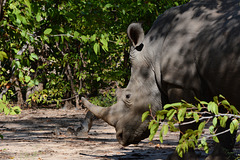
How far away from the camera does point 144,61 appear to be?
235 inches

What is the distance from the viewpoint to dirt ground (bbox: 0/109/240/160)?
6.97 metres

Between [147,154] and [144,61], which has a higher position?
[144,61]

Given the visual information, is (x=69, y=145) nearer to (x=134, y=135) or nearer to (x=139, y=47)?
(x=134, y=135)

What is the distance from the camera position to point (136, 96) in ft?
19.9

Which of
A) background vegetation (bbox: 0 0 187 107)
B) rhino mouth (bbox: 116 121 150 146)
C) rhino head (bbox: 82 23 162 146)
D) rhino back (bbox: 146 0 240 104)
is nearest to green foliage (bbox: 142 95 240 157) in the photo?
background vegetation (bbox: 0 0 187 107)

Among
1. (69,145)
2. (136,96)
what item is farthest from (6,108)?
(69,145)

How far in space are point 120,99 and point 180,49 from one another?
1353 mm

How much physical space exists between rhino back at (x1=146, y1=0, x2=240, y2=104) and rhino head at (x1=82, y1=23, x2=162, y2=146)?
27 cm

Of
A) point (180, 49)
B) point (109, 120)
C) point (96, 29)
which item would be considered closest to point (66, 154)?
point (109, 120)

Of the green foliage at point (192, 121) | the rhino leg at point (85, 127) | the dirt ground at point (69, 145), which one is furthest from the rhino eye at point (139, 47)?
the rhino leg at point (85, 127)

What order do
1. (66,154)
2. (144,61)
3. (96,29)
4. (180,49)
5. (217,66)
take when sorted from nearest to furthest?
(217,66)
(180,49)
(144,61)
(66,154)
(96,29)

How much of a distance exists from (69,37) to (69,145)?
190 cm

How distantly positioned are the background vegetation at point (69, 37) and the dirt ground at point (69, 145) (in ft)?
2.63

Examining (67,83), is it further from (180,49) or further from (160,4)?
(180,49)
